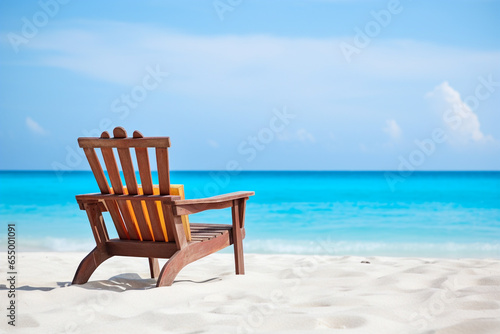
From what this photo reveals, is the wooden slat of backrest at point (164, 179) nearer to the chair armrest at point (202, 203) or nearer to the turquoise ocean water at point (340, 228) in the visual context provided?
the chair armrest at point (202, 203)

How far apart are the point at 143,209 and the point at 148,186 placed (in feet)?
0.65

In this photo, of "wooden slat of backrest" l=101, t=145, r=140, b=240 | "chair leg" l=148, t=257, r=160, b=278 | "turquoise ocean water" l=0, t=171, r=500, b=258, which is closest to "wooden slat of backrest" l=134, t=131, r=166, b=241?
"wooden slat of backrest" l=101, t=145, r=140, b=240

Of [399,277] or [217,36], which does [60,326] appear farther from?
[217,36]

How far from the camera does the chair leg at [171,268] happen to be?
2.92 meters

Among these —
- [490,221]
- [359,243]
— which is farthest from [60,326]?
[490,221]

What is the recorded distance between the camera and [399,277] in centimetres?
316

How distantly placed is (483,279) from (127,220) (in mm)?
2338

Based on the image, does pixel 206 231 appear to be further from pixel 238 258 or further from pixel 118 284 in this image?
pixel 118 284

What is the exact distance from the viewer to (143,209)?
124 inches

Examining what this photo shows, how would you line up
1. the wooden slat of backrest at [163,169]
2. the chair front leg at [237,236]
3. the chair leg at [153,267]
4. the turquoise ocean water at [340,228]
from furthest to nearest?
1. the turquoise ocean water at [340,228]
2. the chair leg at [153,267]
3. the chair front leg at [237,236]
4. the wooden slat of backrest at [163,169]

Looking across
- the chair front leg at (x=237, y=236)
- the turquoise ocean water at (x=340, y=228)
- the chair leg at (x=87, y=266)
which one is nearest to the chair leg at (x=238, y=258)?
the chair front leg at (x=237, y=236)

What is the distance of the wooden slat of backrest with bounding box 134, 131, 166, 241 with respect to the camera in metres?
2.95

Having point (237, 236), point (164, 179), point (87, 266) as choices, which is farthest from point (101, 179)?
point (237, 236)

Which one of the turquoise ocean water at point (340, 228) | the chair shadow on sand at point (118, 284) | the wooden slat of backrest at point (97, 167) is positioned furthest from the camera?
the turquoise ocean water at point (340, 228)
